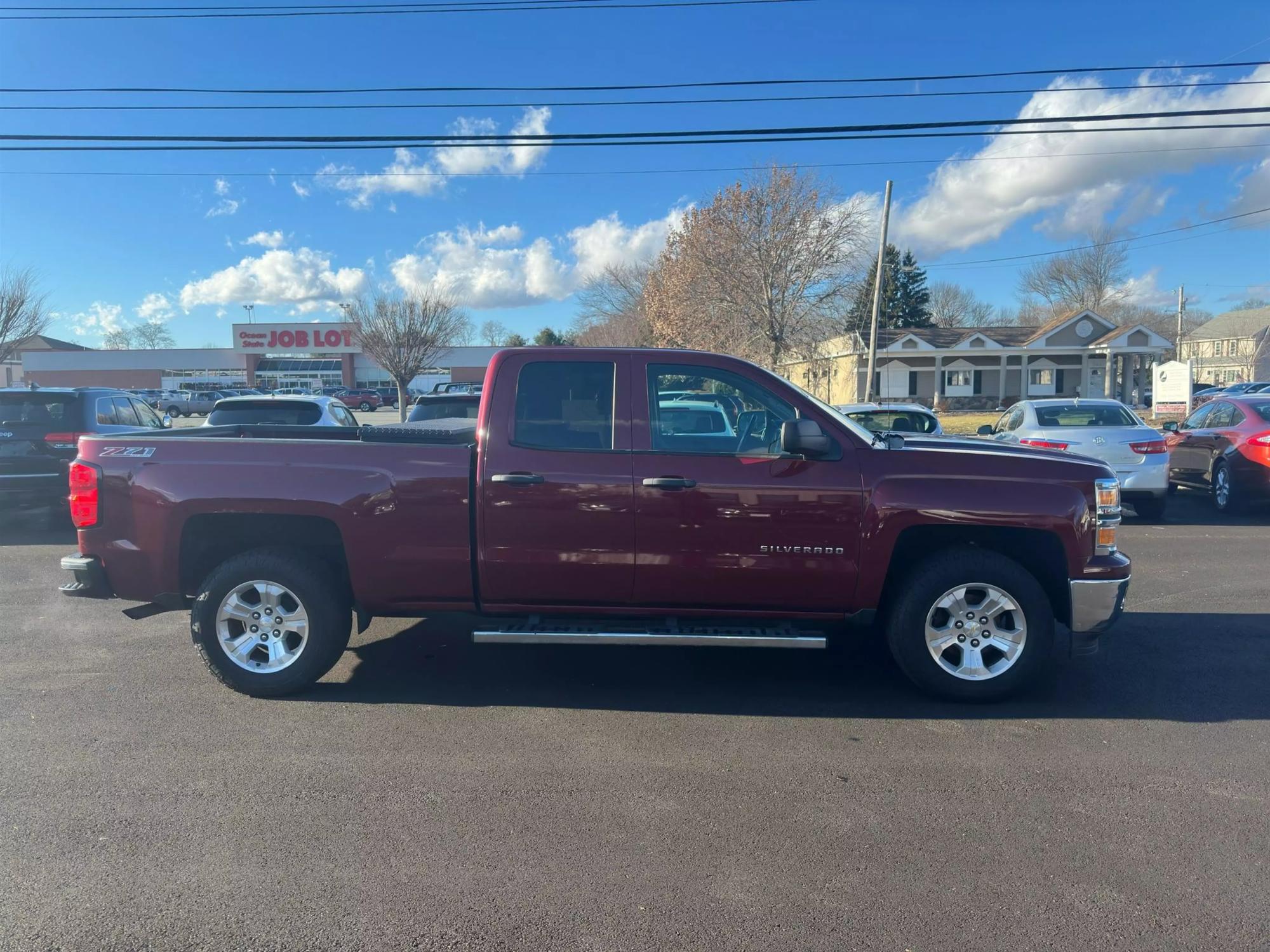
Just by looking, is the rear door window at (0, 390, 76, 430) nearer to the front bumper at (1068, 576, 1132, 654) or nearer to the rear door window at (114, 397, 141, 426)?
the rear door window at (114, 397, 141, 426)

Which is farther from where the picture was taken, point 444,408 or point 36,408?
point 444,408

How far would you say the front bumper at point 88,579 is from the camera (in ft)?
16.3

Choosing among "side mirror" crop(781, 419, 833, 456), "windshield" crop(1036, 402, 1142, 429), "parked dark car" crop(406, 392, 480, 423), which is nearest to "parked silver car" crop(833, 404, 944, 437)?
"windshield" crop(1036, 402, 1142, 429)

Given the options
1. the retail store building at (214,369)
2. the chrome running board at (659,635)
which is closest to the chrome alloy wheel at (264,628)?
the chrome running board at (659,635)

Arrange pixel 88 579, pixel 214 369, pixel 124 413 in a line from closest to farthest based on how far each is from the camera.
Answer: pixel 88 579 < pixel 124 413 < pixel 214 369

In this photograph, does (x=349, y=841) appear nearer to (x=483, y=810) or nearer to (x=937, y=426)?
(x=483, y=810)

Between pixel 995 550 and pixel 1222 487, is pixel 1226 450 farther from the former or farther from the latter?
pixel 995 550

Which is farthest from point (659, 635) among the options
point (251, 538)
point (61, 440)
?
point (61, 440)

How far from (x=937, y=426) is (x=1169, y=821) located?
852 centimetres

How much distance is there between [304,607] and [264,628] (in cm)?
31

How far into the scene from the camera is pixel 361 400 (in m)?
55.5

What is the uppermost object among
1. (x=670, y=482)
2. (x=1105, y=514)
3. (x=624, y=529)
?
(x=670, y=482)

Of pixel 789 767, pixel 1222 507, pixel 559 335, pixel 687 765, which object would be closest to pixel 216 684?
pixel 687 765

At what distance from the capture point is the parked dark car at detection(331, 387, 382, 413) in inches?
2115
